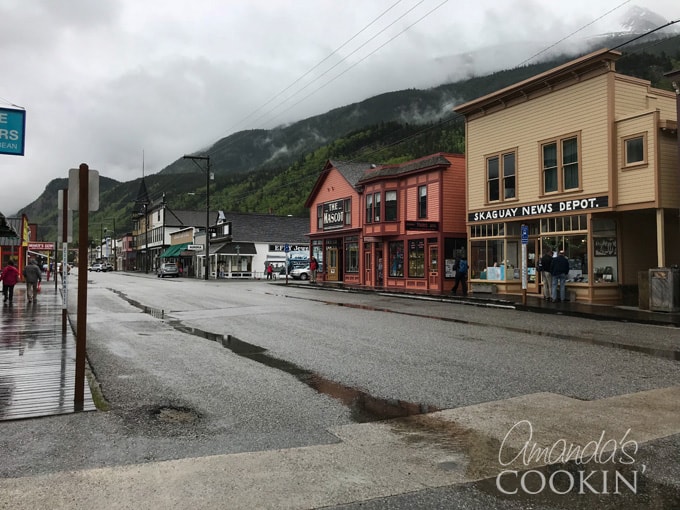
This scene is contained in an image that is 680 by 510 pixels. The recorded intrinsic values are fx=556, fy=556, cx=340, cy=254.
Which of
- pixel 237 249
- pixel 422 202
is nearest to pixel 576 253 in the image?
pixel 422 202

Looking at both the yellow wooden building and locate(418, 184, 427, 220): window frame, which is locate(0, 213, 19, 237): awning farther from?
locate(418, 184, 427, 220): window frame

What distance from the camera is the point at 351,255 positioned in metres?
37.6

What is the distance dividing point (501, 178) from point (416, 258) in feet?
26.0

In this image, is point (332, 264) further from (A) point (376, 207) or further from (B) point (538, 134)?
(B) point (538, 134)

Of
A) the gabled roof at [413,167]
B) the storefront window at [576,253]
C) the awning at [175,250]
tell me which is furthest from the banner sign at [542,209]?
the awning at [175,250]

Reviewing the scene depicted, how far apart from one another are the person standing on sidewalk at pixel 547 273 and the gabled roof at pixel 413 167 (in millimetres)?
10190

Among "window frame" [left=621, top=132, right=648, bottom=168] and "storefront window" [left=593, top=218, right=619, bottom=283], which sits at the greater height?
"window frame" [left=621, top=132, right=648, bottom=168]

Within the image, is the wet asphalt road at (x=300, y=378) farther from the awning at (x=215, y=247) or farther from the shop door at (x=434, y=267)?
the awning at (x=215, y=247)

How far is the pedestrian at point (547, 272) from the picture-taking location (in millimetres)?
19875

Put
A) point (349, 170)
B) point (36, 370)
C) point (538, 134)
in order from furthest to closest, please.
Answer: point (349, 170), point (538, 134), point (36, 370)

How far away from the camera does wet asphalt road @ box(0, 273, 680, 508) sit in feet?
15.5

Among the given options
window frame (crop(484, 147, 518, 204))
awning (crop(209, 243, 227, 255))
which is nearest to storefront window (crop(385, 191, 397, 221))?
window frame (crop(484, 147, 518, 204))

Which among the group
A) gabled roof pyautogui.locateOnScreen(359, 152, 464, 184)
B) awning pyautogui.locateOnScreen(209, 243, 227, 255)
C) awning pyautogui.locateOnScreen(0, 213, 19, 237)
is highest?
gabled roof pyautogui.locateOnScreen(359, 152, 464, 184)

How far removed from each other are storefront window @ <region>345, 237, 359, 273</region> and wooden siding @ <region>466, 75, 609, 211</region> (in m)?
12.0
